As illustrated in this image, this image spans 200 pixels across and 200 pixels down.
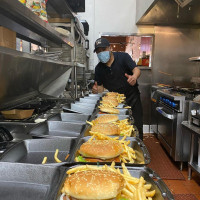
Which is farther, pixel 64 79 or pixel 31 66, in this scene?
pixel 64 79

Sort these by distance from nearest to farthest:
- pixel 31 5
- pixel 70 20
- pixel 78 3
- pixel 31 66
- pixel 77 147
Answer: pixel 77 147
pixel 31 5
pixel 31 66
pixel 70 20
pixel 78 3

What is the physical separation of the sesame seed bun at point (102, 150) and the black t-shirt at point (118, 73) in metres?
2.53

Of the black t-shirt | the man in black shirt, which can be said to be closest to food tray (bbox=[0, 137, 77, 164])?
the man in black shirt

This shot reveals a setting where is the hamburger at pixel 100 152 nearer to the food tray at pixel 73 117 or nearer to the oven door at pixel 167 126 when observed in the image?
the food tray at pixel 73 117

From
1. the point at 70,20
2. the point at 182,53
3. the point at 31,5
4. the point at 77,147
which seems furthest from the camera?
the point at 182,53

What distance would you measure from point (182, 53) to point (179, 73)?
550 mm

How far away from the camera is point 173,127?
151 inches

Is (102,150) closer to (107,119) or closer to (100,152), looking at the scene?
(100,152)

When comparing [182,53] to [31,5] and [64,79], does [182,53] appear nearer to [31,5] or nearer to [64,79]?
[64,79]

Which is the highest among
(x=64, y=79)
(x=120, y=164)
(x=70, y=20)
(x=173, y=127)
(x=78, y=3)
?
(x=78, y=3)

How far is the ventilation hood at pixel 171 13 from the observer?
146 inches

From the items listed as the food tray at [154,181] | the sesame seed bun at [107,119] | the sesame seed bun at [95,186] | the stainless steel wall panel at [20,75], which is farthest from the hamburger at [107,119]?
the sesame seed bun at [95,186]

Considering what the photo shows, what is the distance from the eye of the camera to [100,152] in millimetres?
1085

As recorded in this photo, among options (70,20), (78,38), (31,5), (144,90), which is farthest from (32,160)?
(144,90)
